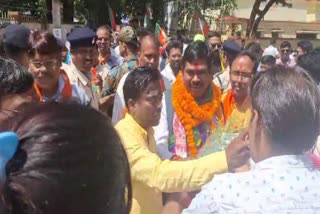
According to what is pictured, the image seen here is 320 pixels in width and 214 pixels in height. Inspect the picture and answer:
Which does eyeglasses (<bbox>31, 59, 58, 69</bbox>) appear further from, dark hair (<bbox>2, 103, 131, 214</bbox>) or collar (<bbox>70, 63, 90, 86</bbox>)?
dark hair (<bbox>2, 103, 131, 214</bbox>)

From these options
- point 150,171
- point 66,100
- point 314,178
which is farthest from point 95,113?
point 150,171

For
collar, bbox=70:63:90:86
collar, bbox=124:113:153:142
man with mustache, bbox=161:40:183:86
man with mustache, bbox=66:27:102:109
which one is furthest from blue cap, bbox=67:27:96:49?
collar, bbox=124:113:153:142

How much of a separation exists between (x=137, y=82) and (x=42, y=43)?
719 millimetres

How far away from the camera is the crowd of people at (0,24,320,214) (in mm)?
1016

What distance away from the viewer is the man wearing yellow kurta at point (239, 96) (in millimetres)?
3181

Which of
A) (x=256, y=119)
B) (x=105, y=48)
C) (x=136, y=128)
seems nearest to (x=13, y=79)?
(x=136, y=128)

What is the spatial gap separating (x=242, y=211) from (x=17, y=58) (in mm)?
1913

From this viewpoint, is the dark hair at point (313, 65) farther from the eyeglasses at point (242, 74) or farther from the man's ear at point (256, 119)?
the man's ear at point (256, 119)

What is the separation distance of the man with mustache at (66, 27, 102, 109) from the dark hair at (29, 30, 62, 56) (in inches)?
23.9

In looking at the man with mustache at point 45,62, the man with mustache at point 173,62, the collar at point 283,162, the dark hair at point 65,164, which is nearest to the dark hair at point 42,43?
the man with mustache at point 45,62

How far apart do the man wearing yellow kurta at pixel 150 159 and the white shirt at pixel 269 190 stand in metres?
0.21

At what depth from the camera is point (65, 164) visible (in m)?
1.01

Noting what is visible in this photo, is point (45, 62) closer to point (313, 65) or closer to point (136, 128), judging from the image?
point (136, 128)

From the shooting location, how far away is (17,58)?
317 centimetres
